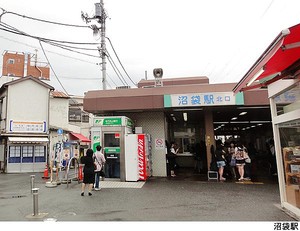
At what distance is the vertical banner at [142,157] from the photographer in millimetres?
10266

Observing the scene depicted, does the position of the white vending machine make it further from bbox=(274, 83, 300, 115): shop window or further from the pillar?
bbox=(274, 83, 300, 115): shop window

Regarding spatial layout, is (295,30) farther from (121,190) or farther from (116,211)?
(121,190)

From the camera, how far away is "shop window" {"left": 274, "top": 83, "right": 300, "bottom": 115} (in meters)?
5.25

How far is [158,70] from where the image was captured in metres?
12.1

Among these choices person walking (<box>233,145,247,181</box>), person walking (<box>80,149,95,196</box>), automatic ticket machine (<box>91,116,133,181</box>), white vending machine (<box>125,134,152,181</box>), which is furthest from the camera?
automatic ticket machine (<box>91,116,133,181</box>)

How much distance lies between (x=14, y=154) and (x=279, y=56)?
1930 centimetres

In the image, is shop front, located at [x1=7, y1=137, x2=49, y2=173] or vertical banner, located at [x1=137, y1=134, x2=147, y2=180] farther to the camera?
shop front, located at [x1=7, y1=137, x2=49, y2=173]

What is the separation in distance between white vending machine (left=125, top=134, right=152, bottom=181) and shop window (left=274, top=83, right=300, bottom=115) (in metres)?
5.67

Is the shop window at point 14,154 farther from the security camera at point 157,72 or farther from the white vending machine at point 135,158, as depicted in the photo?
the security camera at point 157,72

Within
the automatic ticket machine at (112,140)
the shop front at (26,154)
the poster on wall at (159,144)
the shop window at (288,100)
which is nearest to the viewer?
the shop window at (288,100)

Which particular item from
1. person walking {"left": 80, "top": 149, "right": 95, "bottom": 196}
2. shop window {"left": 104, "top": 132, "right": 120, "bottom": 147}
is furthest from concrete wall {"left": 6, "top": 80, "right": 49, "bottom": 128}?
person walking {"left": 80, "top": 149, "right": 95, "bottom": 196}

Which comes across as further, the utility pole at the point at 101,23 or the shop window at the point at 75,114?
the shop window at the point at 75,114

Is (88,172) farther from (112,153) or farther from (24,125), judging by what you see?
(24,125)

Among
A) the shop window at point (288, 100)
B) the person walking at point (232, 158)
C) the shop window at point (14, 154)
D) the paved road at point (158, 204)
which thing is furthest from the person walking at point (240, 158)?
the shop window at point (14, 154)
